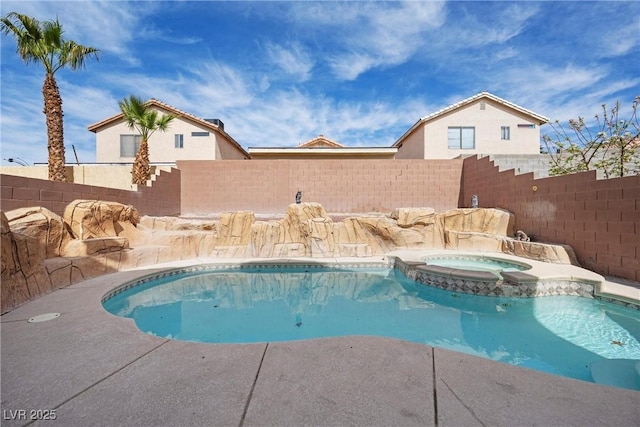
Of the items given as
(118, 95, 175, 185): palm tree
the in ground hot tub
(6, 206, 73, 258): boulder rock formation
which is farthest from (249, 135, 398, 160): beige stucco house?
(6, 206, 73, 258): boulder rock formation

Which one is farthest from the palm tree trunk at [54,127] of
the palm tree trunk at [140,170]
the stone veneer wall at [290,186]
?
the stone veneer wall at [290,186]

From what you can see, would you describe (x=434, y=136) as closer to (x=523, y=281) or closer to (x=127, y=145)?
(x=523, y=281)

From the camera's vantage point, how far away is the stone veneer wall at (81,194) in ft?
19.5

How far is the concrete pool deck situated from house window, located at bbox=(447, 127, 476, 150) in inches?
674

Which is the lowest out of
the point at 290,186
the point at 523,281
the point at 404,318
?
the point at 404,318

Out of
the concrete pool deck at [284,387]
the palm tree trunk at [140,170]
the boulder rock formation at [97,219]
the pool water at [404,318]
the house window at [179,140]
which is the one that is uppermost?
the house window at [179,140]

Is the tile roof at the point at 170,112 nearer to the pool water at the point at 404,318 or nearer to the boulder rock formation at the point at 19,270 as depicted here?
the pool water at the point at 404,318

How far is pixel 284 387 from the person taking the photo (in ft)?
6.54

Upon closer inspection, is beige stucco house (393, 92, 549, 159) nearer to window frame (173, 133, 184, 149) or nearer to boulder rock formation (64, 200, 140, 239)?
window frame (173, 133, 184, 149)

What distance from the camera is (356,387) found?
6.59ft

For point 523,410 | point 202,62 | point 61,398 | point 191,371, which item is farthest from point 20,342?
point 202,62

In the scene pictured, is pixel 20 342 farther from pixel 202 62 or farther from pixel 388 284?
pixel 202 62

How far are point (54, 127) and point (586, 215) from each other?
53.7ft

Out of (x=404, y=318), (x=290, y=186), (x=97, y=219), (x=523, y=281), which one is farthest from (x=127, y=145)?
(x=523, y=281)
